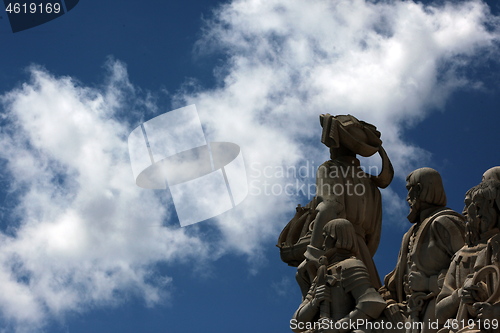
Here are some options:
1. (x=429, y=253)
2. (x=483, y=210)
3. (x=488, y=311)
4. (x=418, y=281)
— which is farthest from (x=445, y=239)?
(x=488, y=311)

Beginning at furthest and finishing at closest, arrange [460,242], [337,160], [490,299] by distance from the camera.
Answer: [337,160]
[460,242]
[490,299]

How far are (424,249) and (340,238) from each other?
1584 mm

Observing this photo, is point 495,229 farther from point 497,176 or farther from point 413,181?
point 413,181

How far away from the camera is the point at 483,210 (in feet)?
37.5

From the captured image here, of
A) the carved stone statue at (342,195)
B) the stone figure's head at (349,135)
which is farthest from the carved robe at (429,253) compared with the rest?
the stone figure's head at (349,135)

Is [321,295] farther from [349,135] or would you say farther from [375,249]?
[349,135]

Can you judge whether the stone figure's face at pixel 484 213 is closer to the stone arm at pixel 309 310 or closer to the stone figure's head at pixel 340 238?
the stone figure's head at pixel 340 238

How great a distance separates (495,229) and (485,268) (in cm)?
68

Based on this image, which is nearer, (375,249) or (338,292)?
(338,292)

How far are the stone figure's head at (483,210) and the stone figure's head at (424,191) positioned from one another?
168 cm

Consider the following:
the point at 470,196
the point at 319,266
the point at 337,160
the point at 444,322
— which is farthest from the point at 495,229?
the point at 337,160

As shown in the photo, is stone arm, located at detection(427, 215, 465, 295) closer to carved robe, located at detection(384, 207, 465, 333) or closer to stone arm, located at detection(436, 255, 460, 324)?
carved robe, located at detection(384, 207, 465, 333)

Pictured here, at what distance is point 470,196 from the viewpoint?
11617 millimetres

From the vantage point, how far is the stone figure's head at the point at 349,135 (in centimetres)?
1566
